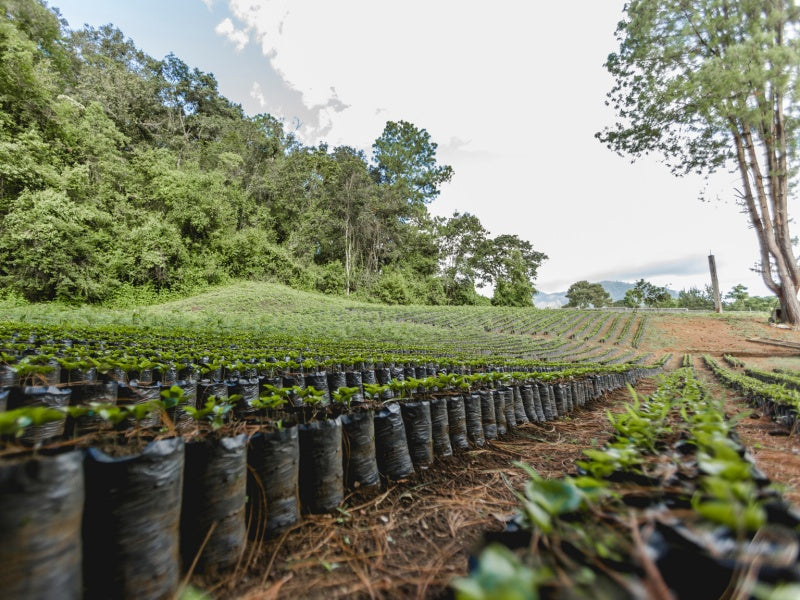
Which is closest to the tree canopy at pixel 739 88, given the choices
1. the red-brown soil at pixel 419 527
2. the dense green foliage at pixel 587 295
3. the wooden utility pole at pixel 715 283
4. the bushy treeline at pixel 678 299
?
the wooden utility pole at pixel 715 283

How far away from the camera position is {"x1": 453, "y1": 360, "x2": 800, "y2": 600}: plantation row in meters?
0.55

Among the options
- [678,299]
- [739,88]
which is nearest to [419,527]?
[739,88]

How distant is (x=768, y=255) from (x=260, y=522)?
79.5 ft

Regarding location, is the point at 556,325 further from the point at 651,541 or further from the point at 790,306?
the point at 651,541

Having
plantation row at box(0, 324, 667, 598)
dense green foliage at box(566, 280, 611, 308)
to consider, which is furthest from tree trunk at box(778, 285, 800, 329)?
dense green foliage at box(566, 280, 611, 308)

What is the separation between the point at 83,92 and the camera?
22.1 meters

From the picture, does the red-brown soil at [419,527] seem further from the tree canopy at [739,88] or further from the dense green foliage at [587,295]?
the dense green foliage at [587,295]

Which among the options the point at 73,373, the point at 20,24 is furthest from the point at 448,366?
the point at 20,24

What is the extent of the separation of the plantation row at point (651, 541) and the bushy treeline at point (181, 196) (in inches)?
869

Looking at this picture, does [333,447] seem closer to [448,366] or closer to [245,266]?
[448,366]

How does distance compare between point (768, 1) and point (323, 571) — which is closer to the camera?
point (323, 571)

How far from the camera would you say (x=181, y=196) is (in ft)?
73.3

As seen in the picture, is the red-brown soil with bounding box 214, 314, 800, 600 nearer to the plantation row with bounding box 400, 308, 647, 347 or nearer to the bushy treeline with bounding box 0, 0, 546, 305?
the plantation row with bounding box 400, 308, 647, 347

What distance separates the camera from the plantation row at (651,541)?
554mm
